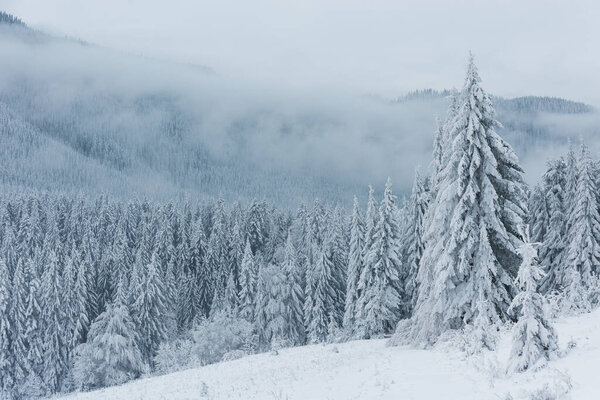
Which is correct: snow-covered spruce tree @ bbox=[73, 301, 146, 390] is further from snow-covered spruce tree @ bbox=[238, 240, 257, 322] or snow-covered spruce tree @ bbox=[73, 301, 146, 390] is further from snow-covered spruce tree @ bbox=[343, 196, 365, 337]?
snow-covered spruce tree @ bbox=[343, 196, 365, 337]

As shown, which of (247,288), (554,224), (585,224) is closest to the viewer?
(585,224)

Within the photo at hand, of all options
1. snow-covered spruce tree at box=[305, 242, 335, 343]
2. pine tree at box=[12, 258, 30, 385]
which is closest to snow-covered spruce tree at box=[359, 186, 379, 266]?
snow-covered spruce tree at box=[305, 242, 335, 343]

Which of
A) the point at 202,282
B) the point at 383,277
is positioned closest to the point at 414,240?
the point at 383,277

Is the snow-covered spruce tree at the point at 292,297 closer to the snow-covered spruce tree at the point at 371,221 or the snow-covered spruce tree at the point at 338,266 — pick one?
the snow-covered spruce tree at the point at 338,266

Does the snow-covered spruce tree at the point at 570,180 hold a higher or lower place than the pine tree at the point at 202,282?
higher

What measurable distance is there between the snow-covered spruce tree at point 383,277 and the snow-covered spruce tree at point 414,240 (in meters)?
1.04

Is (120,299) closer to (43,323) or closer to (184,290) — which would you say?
(43,323)

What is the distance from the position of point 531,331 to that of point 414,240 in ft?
107

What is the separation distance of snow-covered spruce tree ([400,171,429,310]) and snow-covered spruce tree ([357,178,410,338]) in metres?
1.04

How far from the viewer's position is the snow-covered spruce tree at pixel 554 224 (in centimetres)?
4403

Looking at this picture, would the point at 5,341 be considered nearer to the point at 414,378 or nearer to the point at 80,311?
the point at 80,311

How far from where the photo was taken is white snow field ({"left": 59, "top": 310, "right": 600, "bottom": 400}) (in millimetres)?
9867

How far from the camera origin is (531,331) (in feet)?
35.9

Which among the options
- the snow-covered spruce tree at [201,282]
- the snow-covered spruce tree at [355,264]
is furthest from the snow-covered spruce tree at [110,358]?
the snow-covered spruce tree at [355,264]
